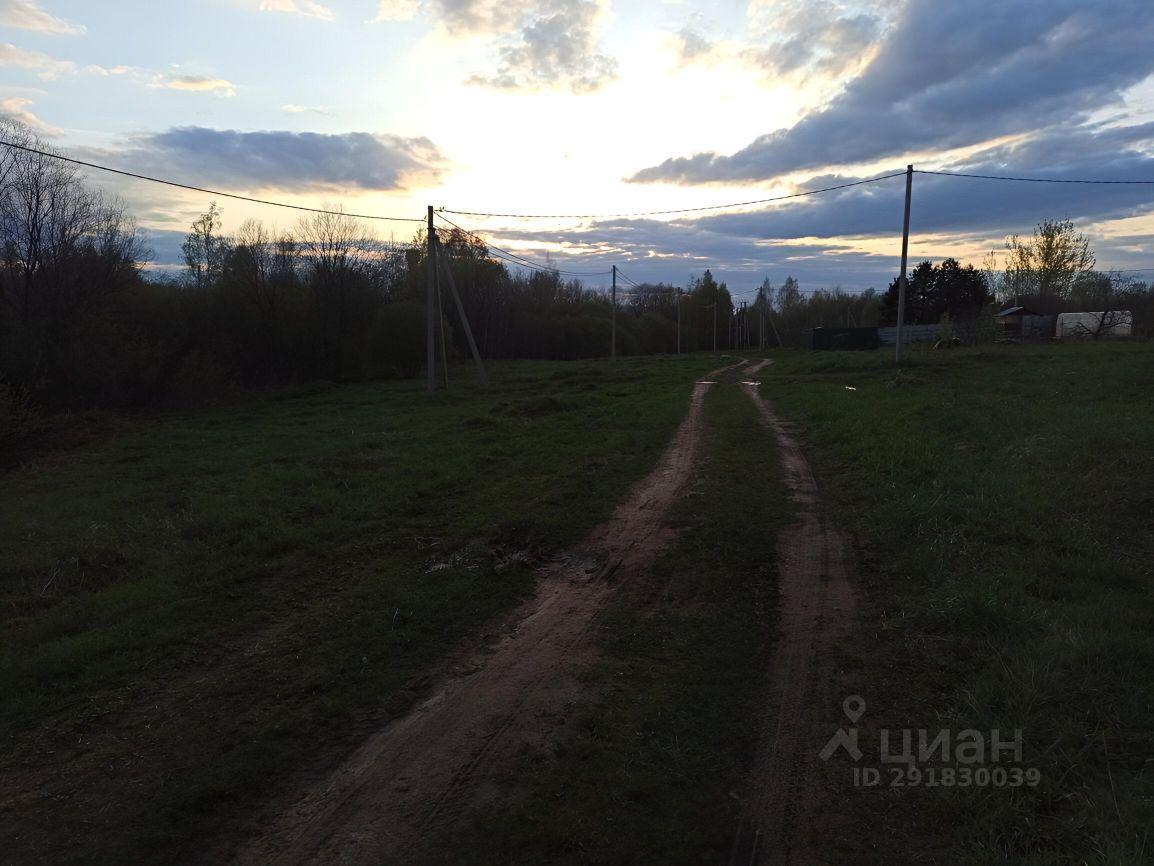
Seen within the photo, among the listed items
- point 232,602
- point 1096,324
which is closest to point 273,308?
point 232,602

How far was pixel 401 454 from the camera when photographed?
501 inches

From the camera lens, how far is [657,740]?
3.59m

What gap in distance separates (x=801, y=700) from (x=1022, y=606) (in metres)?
2.23

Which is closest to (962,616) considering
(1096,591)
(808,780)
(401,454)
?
(1096,591)

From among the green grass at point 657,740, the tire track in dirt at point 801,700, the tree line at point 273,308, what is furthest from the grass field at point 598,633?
the tree line at point 273,308

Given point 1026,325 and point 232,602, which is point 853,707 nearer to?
point 232,602

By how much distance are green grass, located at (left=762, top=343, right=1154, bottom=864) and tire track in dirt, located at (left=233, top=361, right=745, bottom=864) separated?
6.30ft

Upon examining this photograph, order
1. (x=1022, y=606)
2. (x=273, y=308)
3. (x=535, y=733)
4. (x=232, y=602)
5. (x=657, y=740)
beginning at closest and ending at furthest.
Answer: (x=657, y=740) < (x=535, y=733) < (x=1022, y=606) < (x=232, y=602) < (x=273, y=308)

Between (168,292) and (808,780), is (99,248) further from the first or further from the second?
(808,780)

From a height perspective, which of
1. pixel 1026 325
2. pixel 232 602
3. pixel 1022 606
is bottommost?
pixel 232 602

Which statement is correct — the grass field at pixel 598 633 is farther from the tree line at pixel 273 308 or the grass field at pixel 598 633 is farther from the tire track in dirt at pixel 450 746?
the tree line at pixel 273 308

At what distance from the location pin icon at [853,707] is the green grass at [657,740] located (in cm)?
Answer: 50

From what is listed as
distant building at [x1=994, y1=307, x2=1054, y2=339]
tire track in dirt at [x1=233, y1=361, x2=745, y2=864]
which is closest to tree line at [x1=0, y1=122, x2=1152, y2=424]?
distant building at [x1=994, y1=307, x2=1054, y2=339]

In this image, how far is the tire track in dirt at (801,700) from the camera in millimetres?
2934
